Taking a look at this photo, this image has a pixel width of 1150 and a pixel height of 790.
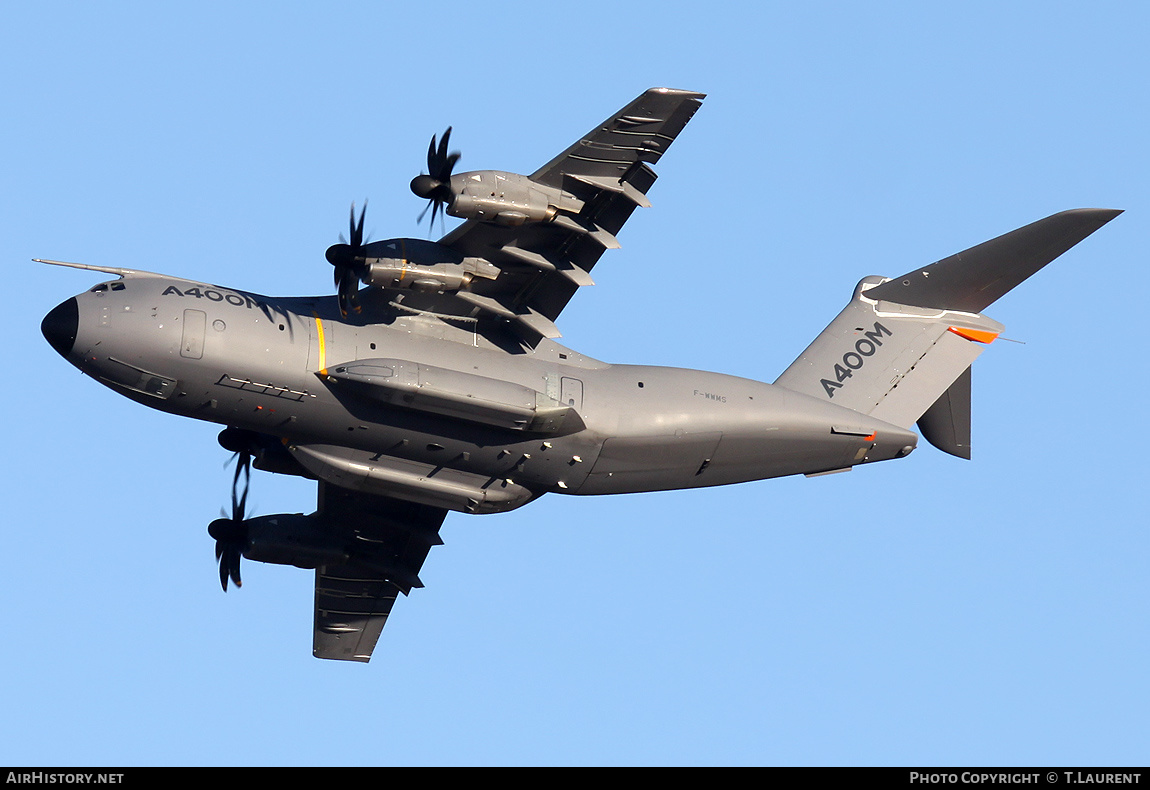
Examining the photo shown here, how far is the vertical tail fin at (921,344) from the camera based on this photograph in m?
25.7

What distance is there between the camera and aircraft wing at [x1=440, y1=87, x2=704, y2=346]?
2208 cm

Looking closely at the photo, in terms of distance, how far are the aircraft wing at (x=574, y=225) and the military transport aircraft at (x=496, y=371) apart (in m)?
0.03

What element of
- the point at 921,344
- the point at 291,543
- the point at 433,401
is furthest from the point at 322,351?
the point at 921,344

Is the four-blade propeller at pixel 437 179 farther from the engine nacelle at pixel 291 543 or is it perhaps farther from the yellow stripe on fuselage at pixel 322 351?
the engine nacelle at pixel 291 543

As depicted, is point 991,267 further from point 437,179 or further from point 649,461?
point 437,179

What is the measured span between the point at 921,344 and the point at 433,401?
8.59 m

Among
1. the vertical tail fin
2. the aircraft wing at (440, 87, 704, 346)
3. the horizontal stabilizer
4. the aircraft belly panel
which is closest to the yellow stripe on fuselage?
the aircraft wing at (440, 87, 704, 346)

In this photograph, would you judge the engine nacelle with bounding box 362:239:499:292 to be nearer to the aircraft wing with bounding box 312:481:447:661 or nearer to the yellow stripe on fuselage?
the yellow stripe on fuselage

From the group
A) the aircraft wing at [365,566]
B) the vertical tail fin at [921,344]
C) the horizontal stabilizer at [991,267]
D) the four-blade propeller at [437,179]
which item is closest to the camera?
the four-blade propeller at [437,179]

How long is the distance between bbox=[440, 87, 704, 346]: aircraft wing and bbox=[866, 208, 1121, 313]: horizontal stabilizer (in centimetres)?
593

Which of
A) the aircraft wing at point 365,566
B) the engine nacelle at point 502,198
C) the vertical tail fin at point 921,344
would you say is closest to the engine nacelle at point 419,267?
the engine nacelle at point 502,198
